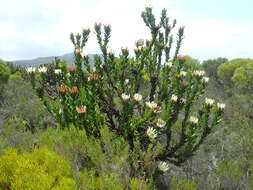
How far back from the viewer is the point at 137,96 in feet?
8.80

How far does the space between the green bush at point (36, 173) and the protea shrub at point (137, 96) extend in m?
0.65

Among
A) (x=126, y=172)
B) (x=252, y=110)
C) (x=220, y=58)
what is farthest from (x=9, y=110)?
(x=220, y=58)

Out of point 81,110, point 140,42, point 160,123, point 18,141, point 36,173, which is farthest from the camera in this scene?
point 18,141

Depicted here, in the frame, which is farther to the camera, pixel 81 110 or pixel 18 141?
pixel 18 141

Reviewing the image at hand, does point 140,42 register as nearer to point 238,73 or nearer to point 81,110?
point 81,110

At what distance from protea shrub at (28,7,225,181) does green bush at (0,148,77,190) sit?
65 centimetres

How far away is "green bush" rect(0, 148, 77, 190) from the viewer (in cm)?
191

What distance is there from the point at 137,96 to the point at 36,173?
1.44 meters

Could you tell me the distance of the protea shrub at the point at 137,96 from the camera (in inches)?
110

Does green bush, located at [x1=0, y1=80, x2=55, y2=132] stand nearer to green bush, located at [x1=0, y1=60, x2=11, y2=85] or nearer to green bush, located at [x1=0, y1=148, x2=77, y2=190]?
green bush, located at [x1=0, y1=60, x2=11, y2=85]

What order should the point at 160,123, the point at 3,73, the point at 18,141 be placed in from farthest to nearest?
1. the point at 3,73
2. the point at 18,141
3. the point at 160,123

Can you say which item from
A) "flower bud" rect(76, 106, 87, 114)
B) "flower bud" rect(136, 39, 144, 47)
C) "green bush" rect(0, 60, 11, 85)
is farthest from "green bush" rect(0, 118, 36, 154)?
"green bush" rect(0, 60, 11, 85)

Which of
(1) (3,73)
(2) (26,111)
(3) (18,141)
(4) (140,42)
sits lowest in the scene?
(2) (26,111)

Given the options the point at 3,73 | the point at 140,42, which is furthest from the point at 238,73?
the point at 3,73
